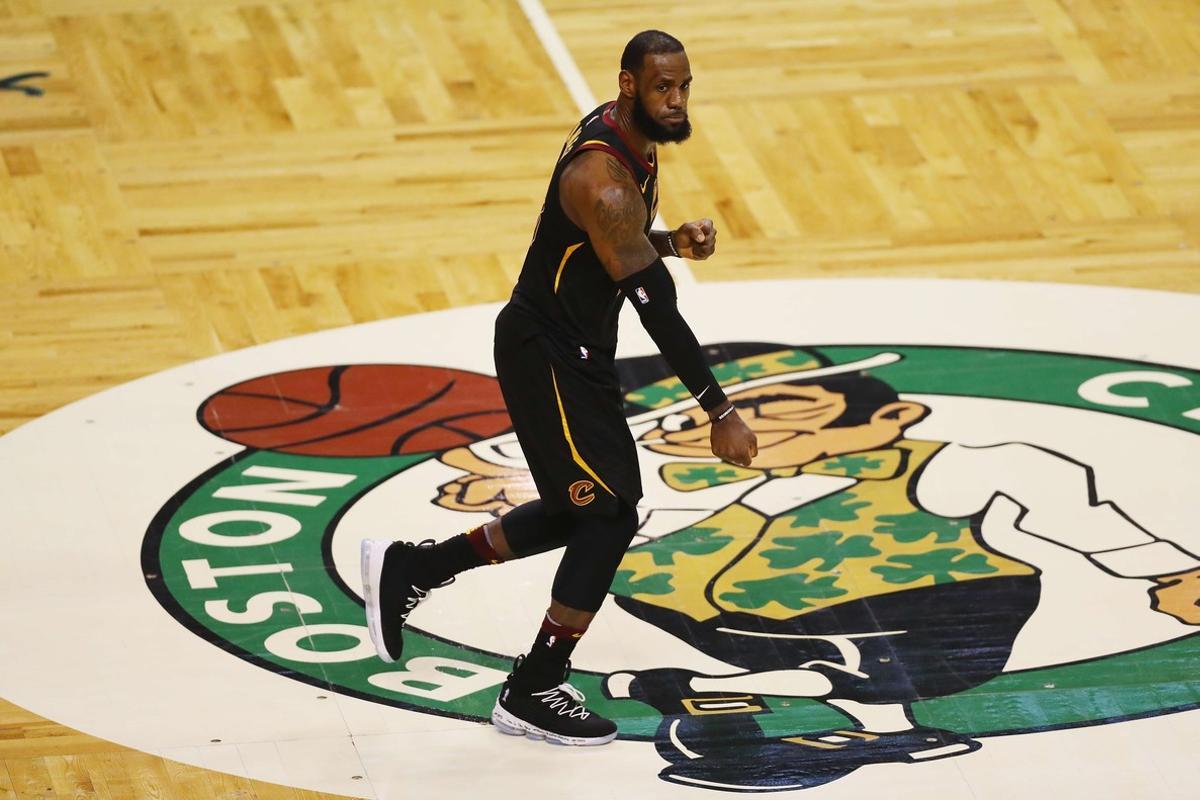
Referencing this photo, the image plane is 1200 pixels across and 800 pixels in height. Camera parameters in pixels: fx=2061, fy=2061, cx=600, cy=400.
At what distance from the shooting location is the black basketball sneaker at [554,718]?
447 cm

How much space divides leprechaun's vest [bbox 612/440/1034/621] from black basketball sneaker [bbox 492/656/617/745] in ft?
2.04

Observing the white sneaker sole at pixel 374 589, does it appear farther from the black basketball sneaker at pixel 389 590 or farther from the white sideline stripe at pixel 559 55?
the white sideline stripe at pixel 559 55

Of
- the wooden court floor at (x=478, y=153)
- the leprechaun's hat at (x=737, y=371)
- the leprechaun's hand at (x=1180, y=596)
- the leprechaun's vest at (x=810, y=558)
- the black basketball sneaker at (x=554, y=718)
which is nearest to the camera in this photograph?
the black basketball sneaker at (x=554, y=718)

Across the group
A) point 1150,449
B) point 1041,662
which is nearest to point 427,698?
point 1041,662

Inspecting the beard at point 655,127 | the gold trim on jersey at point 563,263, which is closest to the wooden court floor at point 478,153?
the gold trim on jersey at point 563,263

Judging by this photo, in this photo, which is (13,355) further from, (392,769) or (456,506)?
(392,769)

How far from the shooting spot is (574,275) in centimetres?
432

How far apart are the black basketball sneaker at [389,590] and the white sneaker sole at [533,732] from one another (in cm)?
30

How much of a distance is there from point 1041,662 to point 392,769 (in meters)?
1.54

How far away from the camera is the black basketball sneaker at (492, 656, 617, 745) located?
14.7 feet

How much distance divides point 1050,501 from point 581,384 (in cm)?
176

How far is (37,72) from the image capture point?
8.45 metres

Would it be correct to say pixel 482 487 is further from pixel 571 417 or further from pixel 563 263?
pixel 563 263

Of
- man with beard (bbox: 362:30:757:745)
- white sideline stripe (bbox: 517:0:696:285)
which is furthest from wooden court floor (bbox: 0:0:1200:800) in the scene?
man with beard (bbox: 362:30:757:745)
